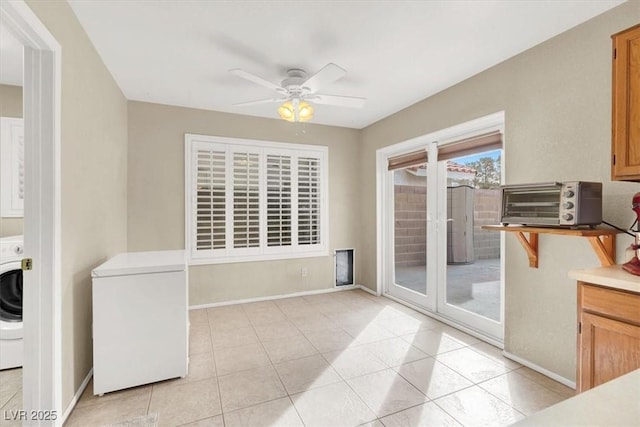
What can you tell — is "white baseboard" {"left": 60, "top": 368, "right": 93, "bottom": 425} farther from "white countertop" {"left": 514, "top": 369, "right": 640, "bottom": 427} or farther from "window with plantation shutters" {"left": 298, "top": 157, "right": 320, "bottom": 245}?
"window with plantation shutters" {"left": 298, "top": 157, "right": 320, "bottom": 245}

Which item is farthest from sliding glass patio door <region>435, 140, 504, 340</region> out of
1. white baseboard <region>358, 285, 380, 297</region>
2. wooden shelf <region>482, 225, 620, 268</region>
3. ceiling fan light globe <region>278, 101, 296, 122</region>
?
ceiling fan light globe <region>278, 101, 296, 122</region>

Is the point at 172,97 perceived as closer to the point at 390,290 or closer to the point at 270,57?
the point at 270,57

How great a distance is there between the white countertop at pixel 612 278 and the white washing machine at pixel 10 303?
3638 mm

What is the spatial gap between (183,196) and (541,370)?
154 inches

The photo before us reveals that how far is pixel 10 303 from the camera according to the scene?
233 centimetres

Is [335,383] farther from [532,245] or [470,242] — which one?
[470,242]

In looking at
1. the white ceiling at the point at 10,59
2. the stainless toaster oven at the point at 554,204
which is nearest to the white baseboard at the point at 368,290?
the stainless toaster oven at the point at 554,204

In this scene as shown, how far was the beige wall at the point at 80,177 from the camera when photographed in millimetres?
1833

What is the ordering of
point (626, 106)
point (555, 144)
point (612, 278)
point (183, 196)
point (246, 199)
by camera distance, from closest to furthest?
1. point (612, 278)
2. point (626, 106)
3. point (555, 144)
4. point (183, 196)
5. point (246, 199)

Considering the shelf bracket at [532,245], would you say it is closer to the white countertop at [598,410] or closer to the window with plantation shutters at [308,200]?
the white countertop at [598,410]

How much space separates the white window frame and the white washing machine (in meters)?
1.59

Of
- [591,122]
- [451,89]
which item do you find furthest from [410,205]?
[591,122]

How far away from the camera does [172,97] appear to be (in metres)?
3.45

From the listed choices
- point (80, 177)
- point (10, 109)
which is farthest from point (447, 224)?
point (10, 109)
